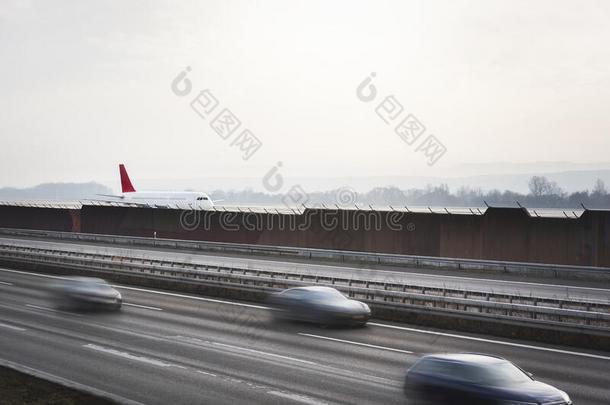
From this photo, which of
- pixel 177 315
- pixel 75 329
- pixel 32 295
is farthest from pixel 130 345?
pixel 32 295

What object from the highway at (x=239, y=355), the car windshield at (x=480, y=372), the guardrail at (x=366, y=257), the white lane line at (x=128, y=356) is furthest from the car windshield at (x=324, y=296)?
the guardrail at (x=366, y=257)

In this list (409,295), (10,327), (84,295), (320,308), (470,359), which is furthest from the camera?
(84,295)

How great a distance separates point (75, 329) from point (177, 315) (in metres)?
4.07

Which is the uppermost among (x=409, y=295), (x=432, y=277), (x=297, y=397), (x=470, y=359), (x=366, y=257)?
(x=366, y=257)

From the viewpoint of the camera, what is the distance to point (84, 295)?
25.0 m

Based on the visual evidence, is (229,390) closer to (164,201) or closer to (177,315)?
(177,315)

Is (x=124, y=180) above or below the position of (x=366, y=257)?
above

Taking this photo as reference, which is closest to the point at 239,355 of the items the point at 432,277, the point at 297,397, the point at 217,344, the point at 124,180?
the point at 217,344

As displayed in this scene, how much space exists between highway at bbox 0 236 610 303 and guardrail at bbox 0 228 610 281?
3.51ft

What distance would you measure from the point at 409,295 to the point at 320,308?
3.62 meters

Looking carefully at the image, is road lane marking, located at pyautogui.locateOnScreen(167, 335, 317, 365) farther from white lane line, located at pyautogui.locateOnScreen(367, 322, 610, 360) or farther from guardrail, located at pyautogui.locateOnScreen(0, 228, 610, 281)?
guardrail, located at pyautogui.locateOnScreen(0, 228, 610, 281)

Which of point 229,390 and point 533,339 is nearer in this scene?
point 229,390

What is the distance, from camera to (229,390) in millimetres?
14789

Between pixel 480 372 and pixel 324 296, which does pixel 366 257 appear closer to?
pixel 324 296
